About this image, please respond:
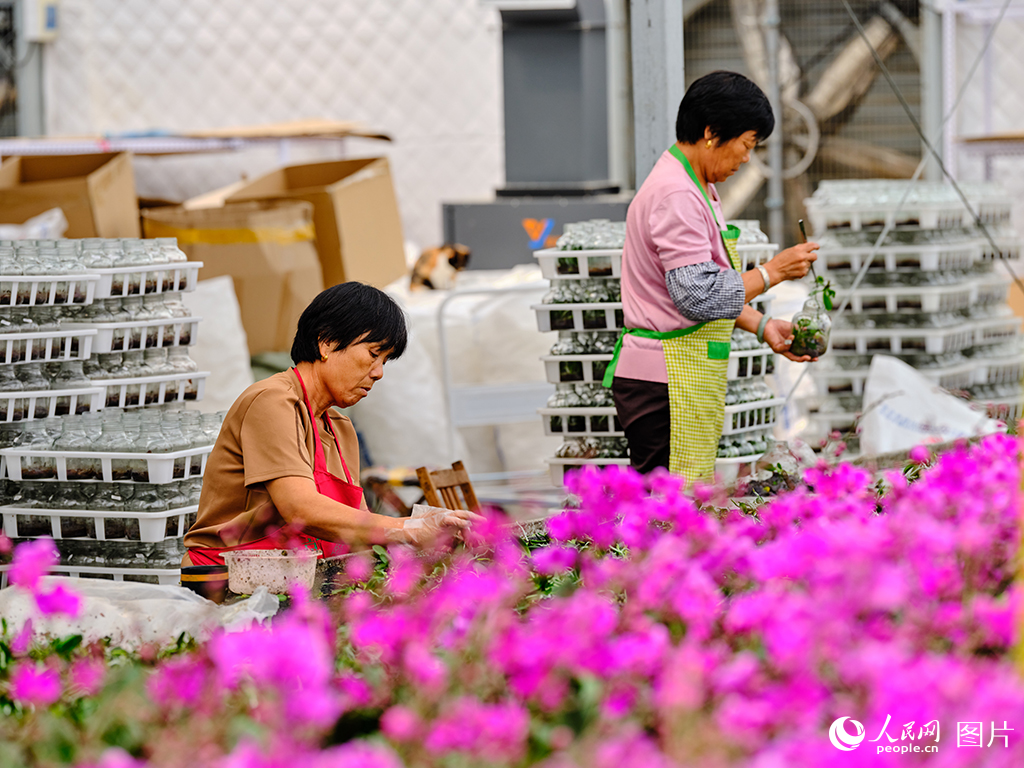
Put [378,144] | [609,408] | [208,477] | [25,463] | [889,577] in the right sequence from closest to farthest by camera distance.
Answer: [889,577], [208,477], [25,463], [609,408], [378,144]

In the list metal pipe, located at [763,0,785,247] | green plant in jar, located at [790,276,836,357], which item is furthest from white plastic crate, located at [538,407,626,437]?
metal pipe, located at [763,0,785,247]

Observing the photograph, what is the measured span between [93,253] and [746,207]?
4.68 metres

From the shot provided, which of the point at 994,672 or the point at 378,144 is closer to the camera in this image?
the point at 994,672

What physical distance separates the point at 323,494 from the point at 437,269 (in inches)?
119

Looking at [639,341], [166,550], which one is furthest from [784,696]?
[166,550]

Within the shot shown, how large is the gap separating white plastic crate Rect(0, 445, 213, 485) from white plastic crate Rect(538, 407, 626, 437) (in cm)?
88

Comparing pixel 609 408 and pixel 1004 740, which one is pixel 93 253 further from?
pixel 1004 740

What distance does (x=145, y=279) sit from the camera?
2484 mm

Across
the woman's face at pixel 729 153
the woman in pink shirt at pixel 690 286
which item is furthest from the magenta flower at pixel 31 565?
the woman's face at pixel 729 153

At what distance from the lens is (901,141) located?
20.8 feet

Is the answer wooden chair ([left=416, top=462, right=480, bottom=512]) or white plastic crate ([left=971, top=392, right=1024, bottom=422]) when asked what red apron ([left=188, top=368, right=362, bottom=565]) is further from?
white plastic crate ([left=971, top=392, right=1024, bottom=422])

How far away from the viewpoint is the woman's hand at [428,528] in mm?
1622

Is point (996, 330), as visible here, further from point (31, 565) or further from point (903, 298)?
point (31, 565)

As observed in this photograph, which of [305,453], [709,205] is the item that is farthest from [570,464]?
[305,453]
